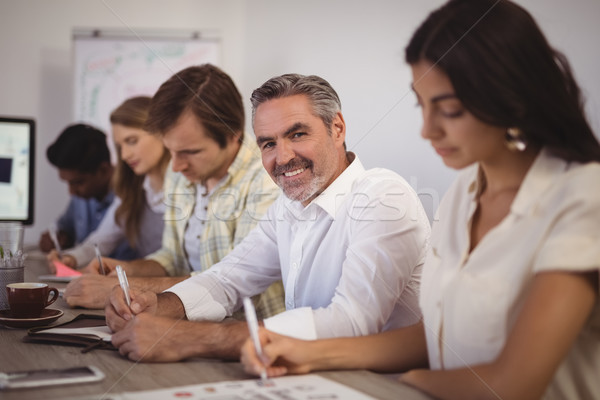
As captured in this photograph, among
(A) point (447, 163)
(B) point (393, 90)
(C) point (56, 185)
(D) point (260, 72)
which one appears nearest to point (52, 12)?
(C) point (56, 185)

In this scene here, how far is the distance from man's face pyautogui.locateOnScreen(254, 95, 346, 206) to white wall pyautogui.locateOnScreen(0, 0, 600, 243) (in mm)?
172

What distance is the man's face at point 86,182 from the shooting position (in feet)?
11.1

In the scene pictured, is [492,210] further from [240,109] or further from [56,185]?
[56,185]

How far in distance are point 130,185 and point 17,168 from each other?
49 centimetres

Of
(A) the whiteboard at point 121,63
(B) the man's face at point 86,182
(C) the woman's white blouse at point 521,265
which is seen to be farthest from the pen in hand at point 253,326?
(A) the whiteboard at point 121,63

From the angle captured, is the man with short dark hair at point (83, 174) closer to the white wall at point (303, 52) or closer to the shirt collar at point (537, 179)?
the white wall at point (303, 52)

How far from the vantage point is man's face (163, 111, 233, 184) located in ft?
7.13

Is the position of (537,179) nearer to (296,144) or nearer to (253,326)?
(253,326)

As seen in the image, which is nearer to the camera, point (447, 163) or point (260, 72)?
point (447, 163)

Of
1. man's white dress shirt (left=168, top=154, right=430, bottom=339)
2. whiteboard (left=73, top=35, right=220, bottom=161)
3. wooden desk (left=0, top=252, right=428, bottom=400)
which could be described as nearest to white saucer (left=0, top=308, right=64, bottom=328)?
wooden desk (left=0, top=252, right=428, bottom=400)

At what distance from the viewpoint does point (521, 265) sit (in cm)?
90

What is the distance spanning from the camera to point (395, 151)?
6.86ft

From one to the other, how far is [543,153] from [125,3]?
4.11 metres

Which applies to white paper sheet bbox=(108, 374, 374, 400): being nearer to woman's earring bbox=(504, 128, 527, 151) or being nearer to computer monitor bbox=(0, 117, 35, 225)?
woman's earring bbox=(504, 128, 527, 151)
